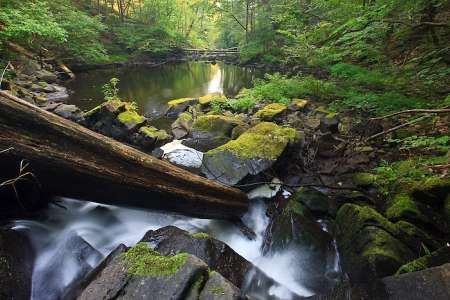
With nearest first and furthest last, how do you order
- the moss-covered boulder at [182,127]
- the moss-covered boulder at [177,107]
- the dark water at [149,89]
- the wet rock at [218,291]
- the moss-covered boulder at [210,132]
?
the wet rock at [218,291] < the moss-covered boulder at [210,132] < the moss-covered boulder at [182,127] < the moss-covered boulder at [177,107] < the dark water at [149,89]

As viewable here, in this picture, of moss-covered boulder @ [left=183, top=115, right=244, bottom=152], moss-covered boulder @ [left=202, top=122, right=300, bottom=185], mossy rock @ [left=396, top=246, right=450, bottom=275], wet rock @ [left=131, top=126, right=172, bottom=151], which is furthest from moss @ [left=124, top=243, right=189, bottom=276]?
wet rock @ [left=131, top=126, right=172, bottom=151]

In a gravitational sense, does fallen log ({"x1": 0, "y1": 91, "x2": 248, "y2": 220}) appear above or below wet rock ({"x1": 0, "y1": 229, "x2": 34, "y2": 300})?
above

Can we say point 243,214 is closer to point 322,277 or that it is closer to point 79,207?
point 322,277

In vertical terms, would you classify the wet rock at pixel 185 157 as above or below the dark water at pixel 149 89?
above

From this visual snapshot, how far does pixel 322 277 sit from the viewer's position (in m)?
3.89

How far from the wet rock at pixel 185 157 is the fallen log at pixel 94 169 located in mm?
1691

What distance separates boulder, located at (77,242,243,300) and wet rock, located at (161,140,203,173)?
351 centimetres

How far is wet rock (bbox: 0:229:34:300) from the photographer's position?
9.77 ft

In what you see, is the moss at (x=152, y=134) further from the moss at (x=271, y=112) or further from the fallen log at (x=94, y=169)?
the fallen log at (x=94, y=169)

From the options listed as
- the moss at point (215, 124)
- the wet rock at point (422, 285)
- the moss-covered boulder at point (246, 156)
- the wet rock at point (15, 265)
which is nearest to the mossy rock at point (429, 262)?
the wet rock at point (422, 285)

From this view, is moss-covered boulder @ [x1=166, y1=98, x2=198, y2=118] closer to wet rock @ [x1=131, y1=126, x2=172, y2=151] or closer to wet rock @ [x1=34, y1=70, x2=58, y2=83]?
wet rock @ [x1=131, y1=126, x2=172, y2=151]

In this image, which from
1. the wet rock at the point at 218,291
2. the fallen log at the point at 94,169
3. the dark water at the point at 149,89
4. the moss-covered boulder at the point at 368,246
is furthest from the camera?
the dark water at the point at 149,89

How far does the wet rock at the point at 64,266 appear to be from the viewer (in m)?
3.53

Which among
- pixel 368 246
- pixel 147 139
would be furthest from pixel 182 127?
pixel 368 246
